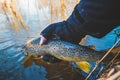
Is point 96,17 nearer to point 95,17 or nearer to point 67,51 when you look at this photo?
point 95,17

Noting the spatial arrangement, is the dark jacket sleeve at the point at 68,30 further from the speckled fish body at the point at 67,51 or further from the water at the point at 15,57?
the water at the point at 15,57

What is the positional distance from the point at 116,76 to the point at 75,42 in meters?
1.05

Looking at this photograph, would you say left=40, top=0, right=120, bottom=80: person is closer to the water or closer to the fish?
the fish

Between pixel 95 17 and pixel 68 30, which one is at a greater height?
pixel 95 17

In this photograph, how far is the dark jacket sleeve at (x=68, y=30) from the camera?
196 cm

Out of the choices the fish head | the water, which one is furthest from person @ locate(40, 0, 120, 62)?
the water

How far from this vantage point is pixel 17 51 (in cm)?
373

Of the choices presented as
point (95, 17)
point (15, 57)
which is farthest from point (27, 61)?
point (95, 17)

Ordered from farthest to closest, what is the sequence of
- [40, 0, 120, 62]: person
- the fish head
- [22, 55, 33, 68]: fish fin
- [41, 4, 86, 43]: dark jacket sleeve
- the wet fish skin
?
[22, 55, 33, 68]: fish fin < the fish head < the wet fish skin < [41, 4, 86, 43]: dark jacket sleeve < [40, 0, 120, 62]: person

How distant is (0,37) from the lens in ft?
14.3

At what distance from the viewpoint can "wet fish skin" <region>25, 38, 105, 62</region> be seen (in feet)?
8.66

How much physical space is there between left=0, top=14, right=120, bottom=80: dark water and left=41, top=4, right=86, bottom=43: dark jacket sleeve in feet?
2.41

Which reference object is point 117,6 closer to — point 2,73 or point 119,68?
point 119,68

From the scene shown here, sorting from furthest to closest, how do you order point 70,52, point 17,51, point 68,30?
point 17,51 → point 70,52 → point 68,30
